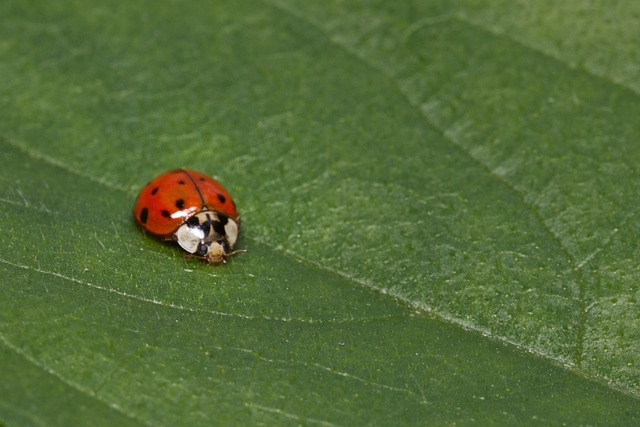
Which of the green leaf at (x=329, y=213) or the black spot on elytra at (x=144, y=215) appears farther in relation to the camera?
the black spot on elytra at (x=144, y=215)

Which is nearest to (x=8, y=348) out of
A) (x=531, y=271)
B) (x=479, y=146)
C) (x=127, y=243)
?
(x=127, y=243)

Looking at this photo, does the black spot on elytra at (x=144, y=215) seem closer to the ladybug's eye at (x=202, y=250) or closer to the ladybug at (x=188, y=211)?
the ladybug at (x=188, y=211)

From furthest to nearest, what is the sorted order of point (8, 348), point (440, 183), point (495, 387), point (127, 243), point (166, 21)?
point (166, 21) < point (440, 183) < point (127, 243) < point (495, 387) < point (8, 348)

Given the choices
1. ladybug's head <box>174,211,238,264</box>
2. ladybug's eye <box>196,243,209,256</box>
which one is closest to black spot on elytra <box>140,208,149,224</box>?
ladybug's head <box>174,211,238,264</box>

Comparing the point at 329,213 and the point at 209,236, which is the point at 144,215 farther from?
the point at 329,213

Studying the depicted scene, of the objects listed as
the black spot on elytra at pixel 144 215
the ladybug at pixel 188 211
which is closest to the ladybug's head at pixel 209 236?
the ladybug at pixel 188 211

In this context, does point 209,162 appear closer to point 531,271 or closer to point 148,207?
point 148,207
